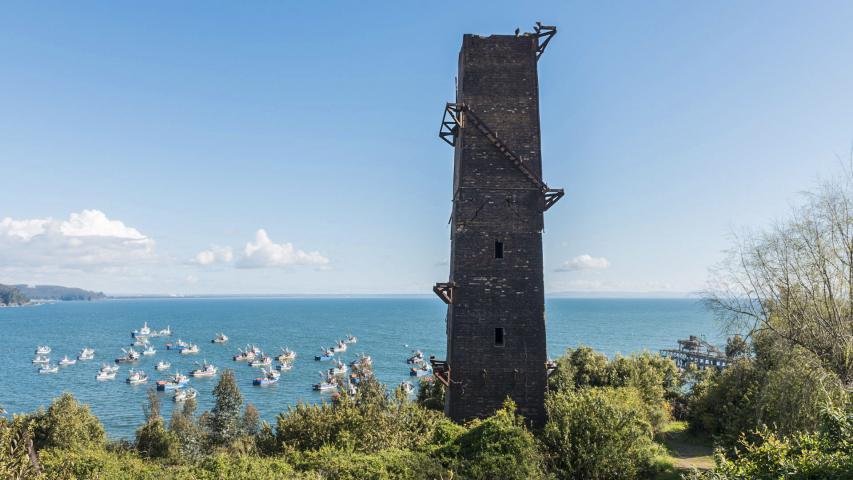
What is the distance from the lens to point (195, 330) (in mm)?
171750

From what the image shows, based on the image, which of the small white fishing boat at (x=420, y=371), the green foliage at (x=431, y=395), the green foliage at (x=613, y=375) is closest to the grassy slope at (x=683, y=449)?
the green foliage at (x=613, y=375)

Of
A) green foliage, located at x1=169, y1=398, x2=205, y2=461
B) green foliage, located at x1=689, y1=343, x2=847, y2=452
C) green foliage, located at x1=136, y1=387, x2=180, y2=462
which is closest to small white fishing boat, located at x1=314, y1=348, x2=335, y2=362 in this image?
green foliage, located at x1=169, y1=398, x2=205, y2=461

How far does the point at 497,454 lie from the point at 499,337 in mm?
6087

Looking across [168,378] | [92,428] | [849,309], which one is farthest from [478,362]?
[168,378]

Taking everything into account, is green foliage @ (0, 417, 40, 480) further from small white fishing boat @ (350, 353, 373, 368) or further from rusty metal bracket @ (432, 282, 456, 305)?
small white fishing boat @ (350, 353, 373, 368)

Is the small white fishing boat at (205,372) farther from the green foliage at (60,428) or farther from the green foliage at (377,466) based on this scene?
the green foliage at (377,466)

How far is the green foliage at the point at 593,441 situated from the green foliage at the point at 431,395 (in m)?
11.5

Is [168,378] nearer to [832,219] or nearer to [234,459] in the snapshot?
[234,459]

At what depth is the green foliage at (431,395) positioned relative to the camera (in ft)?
90.3

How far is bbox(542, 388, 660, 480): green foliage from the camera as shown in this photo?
14.8m

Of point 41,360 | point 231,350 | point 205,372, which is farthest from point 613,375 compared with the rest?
point 41,360

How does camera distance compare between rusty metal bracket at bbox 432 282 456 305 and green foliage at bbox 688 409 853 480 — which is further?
rusty metal bracket at bbox 432 282 456 305

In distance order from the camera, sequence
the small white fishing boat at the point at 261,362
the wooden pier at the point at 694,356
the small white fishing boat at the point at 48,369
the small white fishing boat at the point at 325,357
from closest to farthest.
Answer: the wooden pier at the point at 694,356 → the small white fishing boat at the point at 48,369 → the small white fishing boat at the point at 261,362 → the small white fishing boat at the point at 325,357

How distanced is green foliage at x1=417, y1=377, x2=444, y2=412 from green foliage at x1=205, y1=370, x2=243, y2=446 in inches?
816
